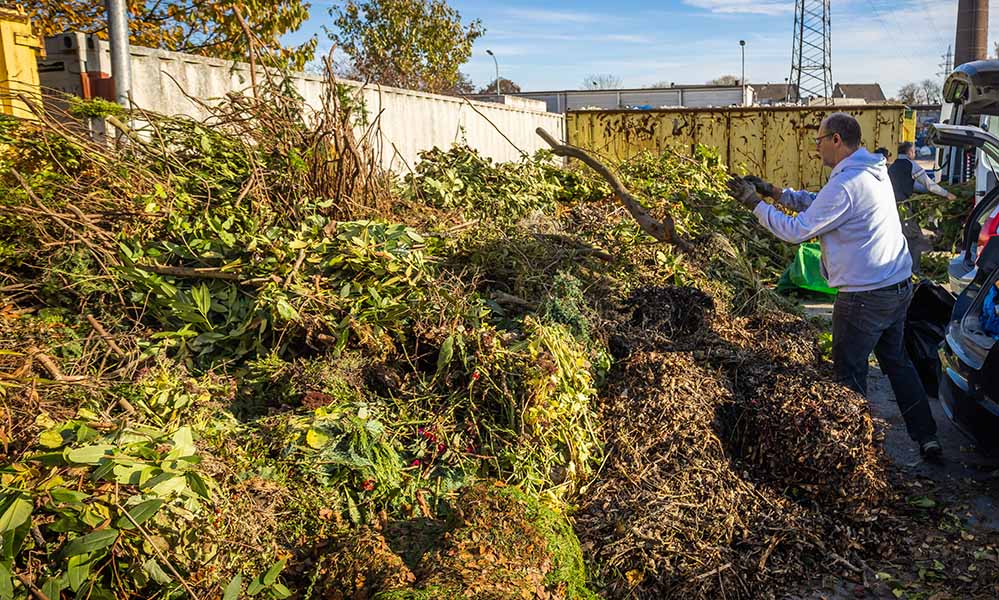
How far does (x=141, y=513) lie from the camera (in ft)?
8.02

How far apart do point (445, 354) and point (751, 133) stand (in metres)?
8.47

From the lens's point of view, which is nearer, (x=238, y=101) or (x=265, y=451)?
(x=265, y=451)

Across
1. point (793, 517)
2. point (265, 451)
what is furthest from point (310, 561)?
point (793, 517)

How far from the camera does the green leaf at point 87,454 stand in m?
2.53

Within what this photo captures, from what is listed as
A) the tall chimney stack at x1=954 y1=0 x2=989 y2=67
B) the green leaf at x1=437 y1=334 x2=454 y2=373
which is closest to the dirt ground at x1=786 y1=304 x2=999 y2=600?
the green leaf at x1=437 y1=334 x2=454 y2=373

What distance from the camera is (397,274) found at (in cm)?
417

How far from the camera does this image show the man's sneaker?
4.39m

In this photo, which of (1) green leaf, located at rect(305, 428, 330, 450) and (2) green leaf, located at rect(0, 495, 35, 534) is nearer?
(2) green leaf, located at rect(0, 495, 35, 534)

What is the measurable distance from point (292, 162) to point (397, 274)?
1.12 m

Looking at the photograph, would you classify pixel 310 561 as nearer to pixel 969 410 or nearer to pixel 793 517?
pixel 793 517

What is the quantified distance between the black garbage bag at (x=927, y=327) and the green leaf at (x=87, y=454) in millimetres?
5120

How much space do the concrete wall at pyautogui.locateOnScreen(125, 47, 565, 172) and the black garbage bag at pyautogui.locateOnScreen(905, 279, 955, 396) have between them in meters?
3.47

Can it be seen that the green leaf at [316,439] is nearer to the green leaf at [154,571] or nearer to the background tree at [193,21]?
the green leaf at [154,571]

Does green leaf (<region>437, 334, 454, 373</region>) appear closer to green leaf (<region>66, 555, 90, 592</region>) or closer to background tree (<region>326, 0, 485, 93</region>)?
green leaf (<region>66, 555, 90, 592</region>)
